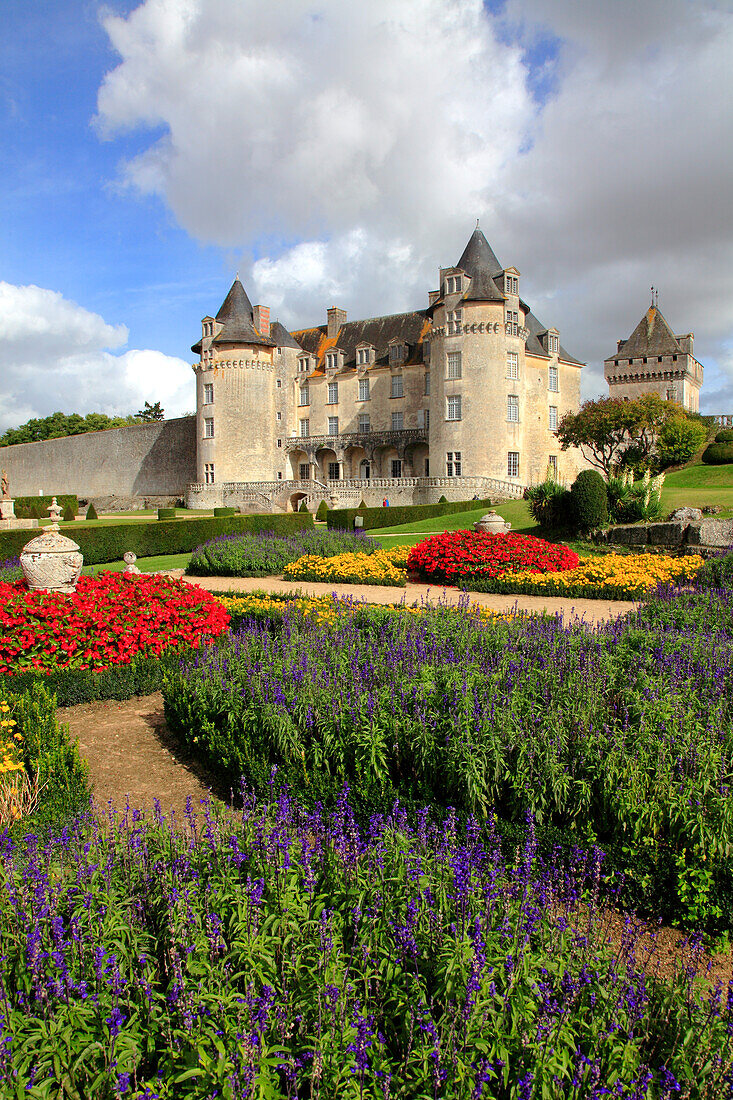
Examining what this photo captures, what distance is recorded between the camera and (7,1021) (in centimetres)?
188

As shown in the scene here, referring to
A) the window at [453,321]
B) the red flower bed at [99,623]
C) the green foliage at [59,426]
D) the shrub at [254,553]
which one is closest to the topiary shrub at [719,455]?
the window at [453,321]

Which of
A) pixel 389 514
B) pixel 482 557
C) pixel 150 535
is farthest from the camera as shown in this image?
pixel 389 514

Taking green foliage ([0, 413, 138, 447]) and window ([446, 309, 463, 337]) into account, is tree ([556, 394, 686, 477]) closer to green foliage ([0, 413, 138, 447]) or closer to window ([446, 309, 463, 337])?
window ([446, 309, 463, 337])

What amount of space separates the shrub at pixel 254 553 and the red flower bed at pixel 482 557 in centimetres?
239

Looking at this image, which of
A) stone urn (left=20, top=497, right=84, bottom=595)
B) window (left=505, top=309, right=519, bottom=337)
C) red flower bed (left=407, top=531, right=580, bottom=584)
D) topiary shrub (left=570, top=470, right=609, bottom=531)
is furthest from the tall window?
stone urn (left=20, top=497, right=84, bottom=595)

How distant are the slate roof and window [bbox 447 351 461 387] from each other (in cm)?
414

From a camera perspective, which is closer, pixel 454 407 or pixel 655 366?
pixel 454 407

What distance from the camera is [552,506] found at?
54.7 ft

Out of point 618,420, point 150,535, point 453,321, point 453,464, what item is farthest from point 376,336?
point 150,535

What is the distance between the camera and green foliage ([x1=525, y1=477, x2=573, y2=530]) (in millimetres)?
16391

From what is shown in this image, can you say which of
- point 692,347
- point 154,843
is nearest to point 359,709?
point 154,843

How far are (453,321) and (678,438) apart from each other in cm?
1211

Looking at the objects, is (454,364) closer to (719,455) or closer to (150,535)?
(719,455)

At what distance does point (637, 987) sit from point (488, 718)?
186 centimetres
